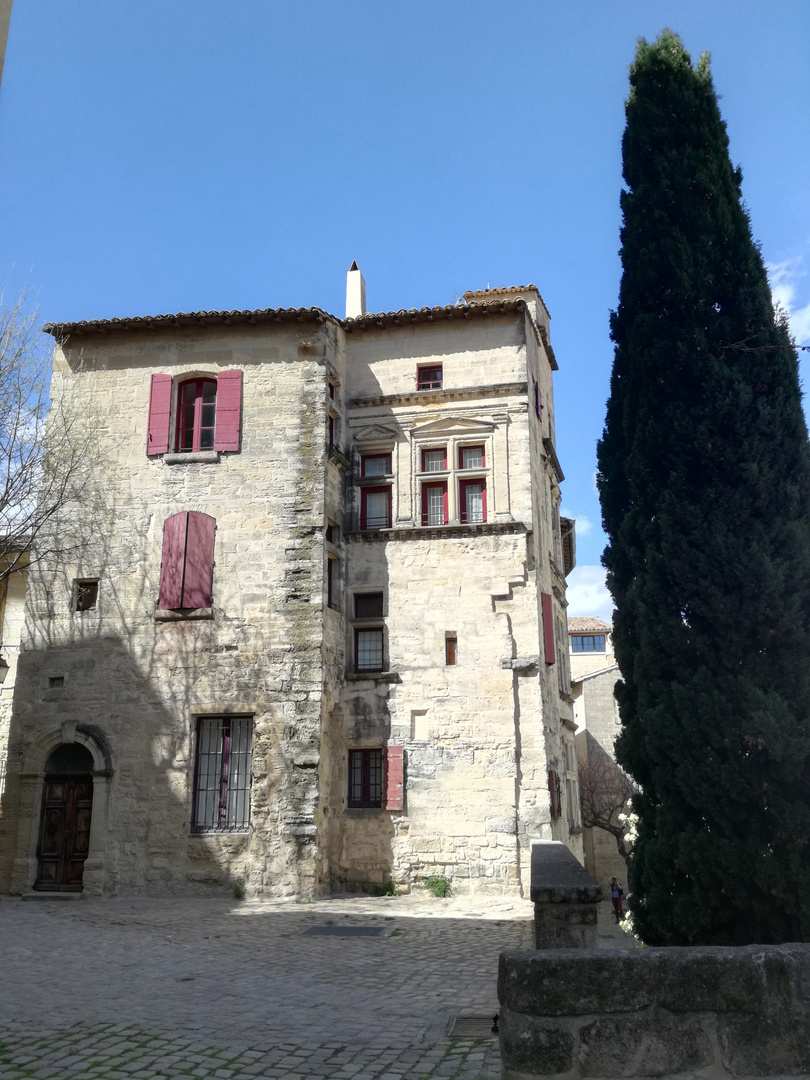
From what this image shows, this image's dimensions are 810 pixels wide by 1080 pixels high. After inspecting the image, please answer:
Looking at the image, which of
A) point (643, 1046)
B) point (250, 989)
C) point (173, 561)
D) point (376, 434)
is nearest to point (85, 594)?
point (173, 561)

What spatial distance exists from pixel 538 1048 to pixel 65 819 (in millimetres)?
14676

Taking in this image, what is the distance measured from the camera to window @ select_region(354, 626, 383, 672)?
17.2 m

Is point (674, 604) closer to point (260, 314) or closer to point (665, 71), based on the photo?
point (665, 71)

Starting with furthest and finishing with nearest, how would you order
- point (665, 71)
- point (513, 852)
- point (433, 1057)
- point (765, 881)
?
point (513, 852)
point (665, 71)
point (765, 881)
point (433, 1057)

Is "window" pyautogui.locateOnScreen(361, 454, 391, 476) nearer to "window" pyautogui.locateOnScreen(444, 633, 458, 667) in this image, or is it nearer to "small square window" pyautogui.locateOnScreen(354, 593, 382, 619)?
"small square window" pyautogui.locateOnScreen(354, 593, 382, 619)

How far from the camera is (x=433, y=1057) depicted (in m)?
5.25

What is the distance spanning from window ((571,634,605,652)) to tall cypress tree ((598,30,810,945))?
100 feet

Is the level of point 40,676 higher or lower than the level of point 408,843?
higher

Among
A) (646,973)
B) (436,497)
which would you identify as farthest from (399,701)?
(646,973)

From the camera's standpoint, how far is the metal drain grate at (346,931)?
11.5 metres

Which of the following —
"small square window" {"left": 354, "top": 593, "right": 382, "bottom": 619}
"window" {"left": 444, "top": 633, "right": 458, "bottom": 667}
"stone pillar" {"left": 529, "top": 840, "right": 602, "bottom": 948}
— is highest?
"small square window" {"left": 354, "top": 593, "right": 382, "bottom": 619}

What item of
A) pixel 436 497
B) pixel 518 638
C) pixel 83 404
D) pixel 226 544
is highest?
pixel 83 404

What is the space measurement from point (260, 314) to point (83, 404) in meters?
4.14

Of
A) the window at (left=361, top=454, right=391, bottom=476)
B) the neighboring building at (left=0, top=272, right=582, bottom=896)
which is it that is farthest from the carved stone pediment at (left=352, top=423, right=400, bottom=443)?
the window at (left=361, top=454, right=391, bottom=476)
